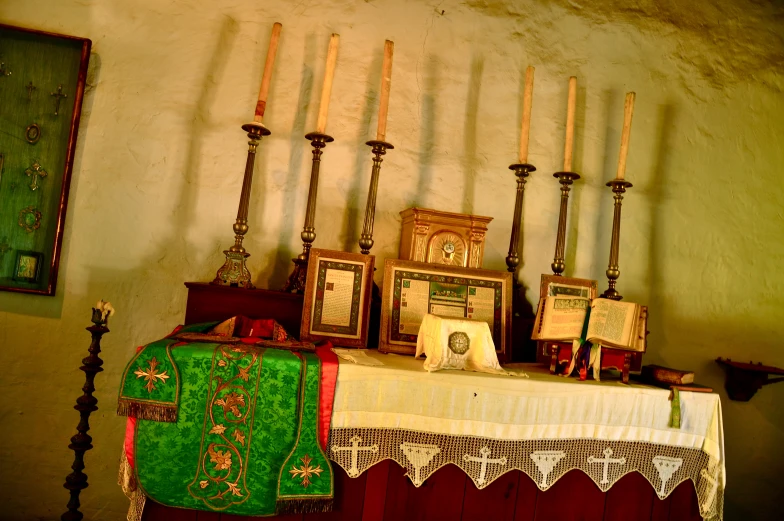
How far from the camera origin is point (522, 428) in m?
2.13

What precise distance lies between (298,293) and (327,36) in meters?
1.43

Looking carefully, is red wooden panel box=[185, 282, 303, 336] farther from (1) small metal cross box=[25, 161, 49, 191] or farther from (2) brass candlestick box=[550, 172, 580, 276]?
(2) brass candlestick box=[550, 172, 580, 276]

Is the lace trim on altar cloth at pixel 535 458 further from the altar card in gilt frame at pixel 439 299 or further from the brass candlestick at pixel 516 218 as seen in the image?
the brass candlestick at pixel 516 218

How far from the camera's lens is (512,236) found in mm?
2955

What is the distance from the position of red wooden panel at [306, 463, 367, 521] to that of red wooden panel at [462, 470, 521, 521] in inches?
15.8

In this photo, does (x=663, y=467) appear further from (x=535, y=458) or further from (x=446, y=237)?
(x=446, y=237)

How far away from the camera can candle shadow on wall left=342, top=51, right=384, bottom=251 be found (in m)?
3.05

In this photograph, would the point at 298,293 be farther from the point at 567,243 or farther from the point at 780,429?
the point at 780,429

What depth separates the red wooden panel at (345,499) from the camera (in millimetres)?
2055

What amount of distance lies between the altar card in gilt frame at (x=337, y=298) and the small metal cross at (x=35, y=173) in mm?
1375

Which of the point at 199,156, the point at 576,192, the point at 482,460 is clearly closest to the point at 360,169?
the point at 199,156

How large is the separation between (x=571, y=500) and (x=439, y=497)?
1.71ft

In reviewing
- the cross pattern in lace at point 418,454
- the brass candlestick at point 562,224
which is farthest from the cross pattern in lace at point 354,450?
the brass candlestick at point 562,224

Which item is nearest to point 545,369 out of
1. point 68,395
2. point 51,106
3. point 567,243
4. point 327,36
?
point 567,243
